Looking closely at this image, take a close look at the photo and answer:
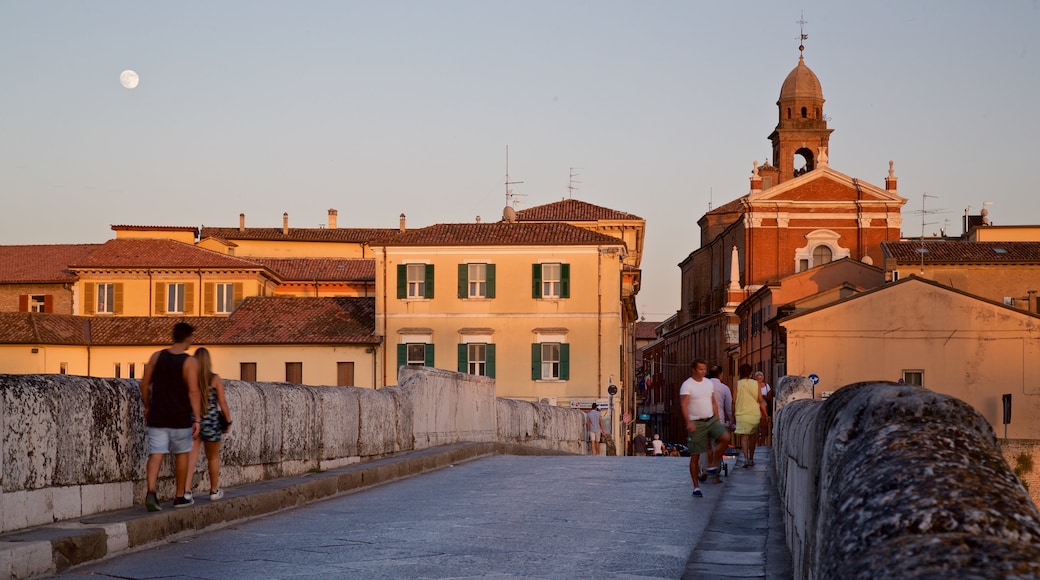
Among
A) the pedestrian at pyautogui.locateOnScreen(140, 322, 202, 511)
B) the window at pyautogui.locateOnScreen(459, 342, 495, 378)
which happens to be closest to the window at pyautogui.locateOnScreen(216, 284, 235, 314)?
the window at pyautogui.locateOnScreen(459, 342, 495, 378)

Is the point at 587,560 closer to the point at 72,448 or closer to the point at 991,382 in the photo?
the point at 72,448

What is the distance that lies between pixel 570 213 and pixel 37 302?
1287 inches

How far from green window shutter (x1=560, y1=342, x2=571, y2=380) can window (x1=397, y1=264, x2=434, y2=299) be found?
6.54 m

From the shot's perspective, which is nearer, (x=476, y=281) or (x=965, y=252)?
(x=476, y=281)

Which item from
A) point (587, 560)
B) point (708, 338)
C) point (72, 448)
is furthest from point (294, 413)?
point (708, 338)

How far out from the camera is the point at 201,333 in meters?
63.0

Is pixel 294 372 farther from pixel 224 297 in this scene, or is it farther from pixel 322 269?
pixel 322 269

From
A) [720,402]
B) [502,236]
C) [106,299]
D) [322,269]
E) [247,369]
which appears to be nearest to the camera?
[720,402]

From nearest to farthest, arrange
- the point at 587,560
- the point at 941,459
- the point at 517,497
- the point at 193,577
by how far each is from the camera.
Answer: the point at 941,459, the point at 193,577, the point at 587,560, the point at 517,497

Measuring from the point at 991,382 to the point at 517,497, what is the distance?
48.1 meters

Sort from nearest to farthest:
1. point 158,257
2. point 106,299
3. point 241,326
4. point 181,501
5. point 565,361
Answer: point 181,501, point 565,361, point 241,326, point 106,299, point 158,257

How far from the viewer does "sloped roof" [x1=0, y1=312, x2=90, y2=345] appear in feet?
208

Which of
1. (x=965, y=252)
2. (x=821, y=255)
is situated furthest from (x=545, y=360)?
(x=821, y=255)

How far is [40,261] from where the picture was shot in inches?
3169
